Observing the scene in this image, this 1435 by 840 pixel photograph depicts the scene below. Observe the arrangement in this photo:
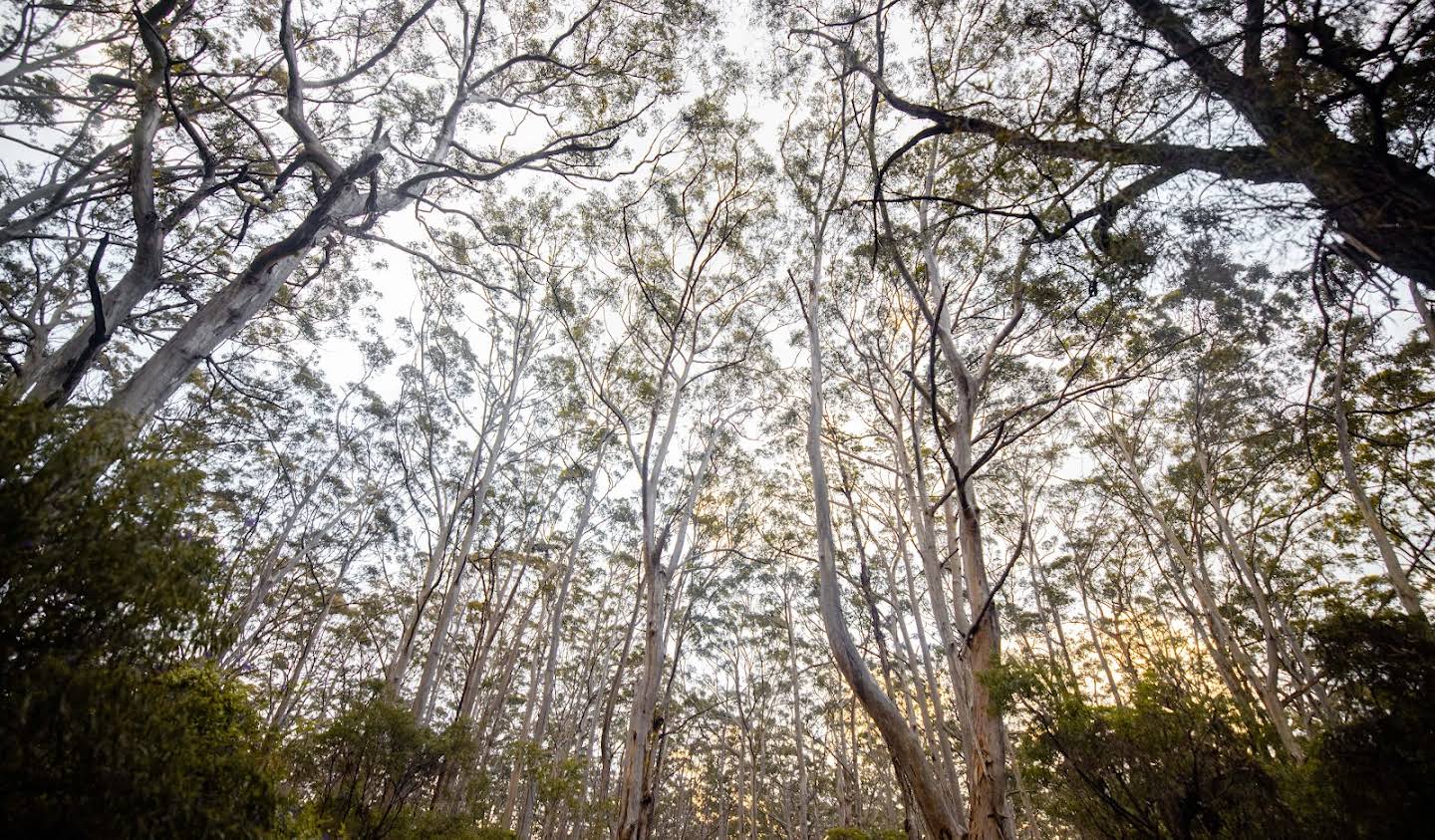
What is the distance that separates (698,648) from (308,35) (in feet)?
53.6

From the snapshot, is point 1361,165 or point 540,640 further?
point 540,640

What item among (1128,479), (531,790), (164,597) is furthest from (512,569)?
(1128,479)

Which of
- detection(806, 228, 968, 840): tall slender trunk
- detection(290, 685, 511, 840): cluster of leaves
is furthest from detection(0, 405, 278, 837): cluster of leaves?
detection(290, 685, 511, 840): cluster of leaves

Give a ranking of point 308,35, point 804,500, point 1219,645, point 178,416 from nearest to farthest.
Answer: point 308,35, point 1219,645, point 178,416, point 804,500

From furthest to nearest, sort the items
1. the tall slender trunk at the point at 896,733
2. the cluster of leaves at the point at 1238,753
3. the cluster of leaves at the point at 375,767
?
the cluster of leaves at the point at 375,767 → the tall slender trunk at the point at 896,733 → the cluster of leaves at the point at 1238,753

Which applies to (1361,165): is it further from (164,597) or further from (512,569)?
(512,569)

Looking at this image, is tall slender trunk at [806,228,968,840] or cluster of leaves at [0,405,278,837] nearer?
cluster of leaves at [0,405,278,837]

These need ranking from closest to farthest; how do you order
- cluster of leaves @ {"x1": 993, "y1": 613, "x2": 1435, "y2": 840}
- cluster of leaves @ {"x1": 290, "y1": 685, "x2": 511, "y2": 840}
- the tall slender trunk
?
cluster of leaves @ {"x1": 993, "y1": 613, "x2": 1435, "y2": 840}, the tall slender trunk, cluster of leaves @ {"x1": 290, "y1": 685, "x2": 511, "y2": 840}

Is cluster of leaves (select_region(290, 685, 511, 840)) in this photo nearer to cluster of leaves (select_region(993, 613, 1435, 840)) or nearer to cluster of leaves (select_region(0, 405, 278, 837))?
cluster of leaves (select_region(0, 405, 278, 837))

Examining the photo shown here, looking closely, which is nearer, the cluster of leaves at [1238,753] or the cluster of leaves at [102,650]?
the cluster of leaves at [102,650]

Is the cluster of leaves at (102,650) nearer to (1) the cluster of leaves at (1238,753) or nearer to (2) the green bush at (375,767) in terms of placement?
(2) the green bush at (375,767)

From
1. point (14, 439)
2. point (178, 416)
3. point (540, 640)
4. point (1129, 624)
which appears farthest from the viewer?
point (540, 640)

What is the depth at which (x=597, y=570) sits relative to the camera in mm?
16984

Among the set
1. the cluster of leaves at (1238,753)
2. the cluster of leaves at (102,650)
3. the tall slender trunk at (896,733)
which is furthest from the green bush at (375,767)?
the cluster of leaves at (1238,753)
